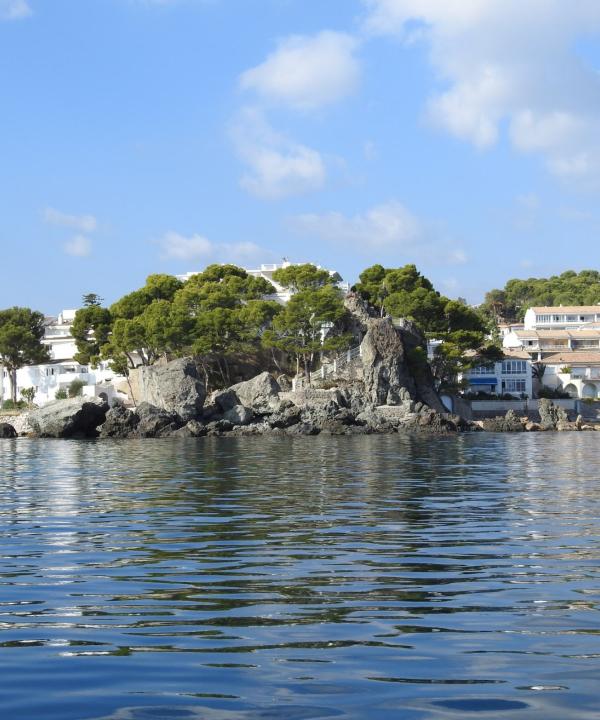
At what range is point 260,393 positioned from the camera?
7988cm

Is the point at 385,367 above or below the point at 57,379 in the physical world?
below

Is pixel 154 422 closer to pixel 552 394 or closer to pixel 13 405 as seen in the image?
pixel 13 405

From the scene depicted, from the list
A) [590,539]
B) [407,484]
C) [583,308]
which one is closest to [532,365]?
[583,308]

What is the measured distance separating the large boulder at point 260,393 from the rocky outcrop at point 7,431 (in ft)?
56.9

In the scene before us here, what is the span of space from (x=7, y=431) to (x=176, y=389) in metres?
13.4

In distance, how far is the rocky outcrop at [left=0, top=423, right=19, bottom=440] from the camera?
75125 millimetres

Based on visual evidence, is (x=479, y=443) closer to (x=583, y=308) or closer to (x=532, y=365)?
(x=532, y=365)

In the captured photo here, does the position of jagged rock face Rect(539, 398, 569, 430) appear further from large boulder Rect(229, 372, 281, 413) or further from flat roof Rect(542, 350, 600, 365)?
large boulder Rect(229, 372, 281, 413)

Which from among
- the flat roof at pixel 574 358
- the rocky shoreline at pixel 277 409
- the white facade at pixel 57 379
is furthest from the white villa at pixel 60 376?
the flat roof at pixel 574 358

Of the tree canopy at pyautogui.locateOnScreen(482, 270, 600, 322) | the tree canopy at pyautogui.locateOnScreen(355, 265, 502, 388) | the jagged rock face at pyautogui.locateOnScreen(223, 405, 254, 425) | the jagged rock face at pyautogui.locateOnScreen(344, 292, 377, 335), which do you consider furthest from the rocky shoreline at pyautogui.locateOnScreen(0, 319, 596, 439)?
the tree canopy at pyautogui.locateOnScreen(482, 270, 600, 322)

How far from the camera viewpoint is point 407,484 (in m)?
27.6

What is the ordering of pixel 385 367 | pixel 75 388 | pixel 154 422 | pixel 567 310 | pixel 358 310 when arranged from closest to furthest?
1. pixel 154 422
2. pixel 385 367
3. pixel 358 310
4. pixel 75 388
5. pixel 567 310

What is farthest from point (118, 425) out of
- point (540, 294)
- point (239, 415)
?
point (540, 294)

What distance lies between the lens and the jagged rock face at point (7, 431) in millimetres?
75125
